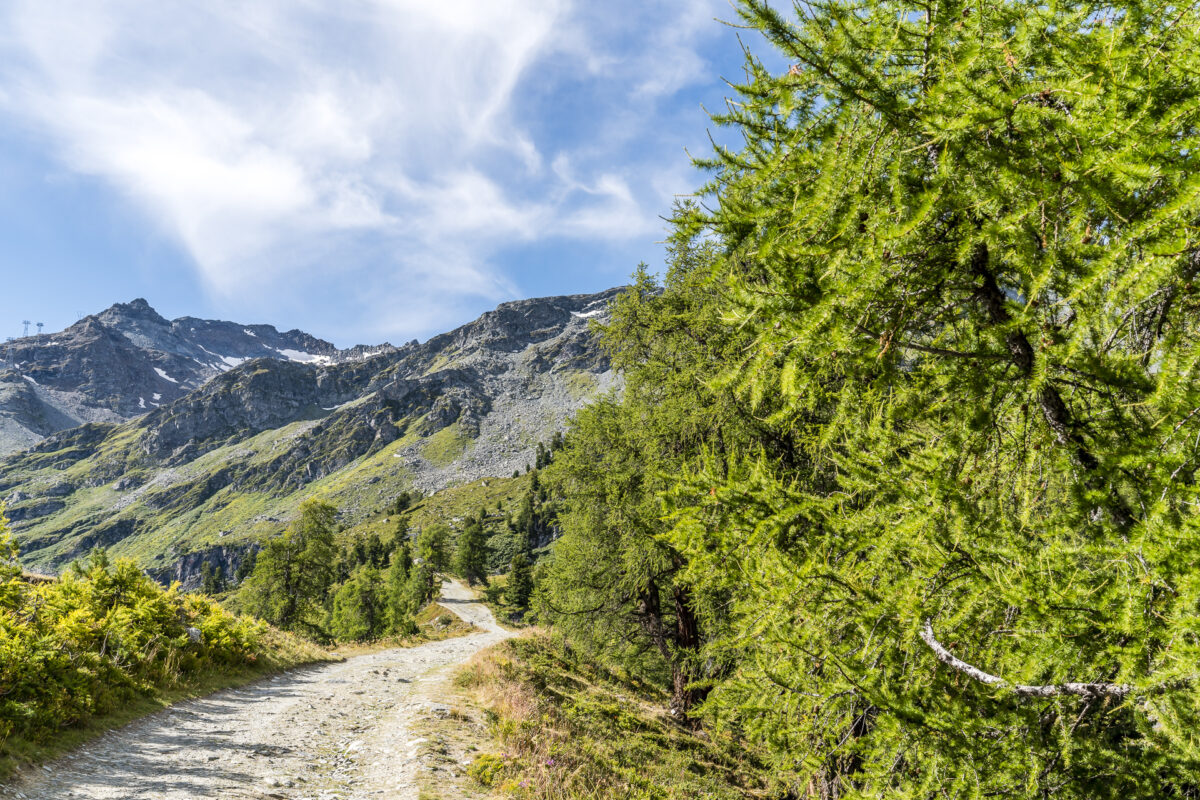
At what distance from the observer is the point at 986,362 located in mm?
3365

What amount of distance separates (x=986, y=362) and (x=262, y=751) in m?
11.7

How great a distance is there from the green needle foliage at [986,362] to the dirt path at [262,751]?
22.8 ft

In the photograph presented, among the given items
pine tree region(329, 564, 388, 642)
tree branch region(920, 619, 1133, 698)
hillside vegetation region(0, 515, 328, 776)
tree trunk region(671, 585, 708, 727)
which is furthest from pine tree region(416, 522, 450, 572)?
tree branch region(920, 619, 1133, 698)

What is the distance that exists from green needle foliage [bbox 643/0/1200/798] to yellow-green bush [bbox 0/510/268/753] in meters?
10.9

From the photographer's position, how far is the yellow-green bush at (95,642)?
8.51 meters

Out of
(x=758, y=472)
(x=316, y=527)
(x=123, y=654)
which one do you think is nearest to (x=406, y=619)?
(x=316, y=527)

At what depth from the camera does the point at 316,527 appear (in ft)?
123

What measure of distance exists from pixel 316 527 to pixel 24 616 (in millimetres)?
28361

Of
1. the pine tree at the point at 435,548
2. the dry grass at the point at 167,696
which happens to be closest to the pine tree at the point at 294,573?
the dry grass at the point at 167,696

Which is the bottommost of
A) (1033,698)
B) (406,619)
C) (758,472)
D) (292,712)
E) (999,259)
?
(406,619)

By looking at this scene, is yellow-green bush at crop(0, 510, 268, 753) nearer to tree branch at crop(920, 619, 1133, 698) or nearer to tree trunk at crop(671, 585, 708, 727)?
tree branch at crop(920, 619, 1133, 698)

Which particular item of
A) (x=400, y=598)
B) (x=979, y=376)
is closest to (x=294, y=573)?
(x=400, y=598)

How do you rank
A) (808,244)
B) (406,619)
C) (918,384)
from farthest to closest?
1. (406,619)
2. (918,384)
3. (808,244)

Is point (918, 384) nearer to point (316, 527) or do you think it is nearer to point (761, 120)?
point (761, 120)
